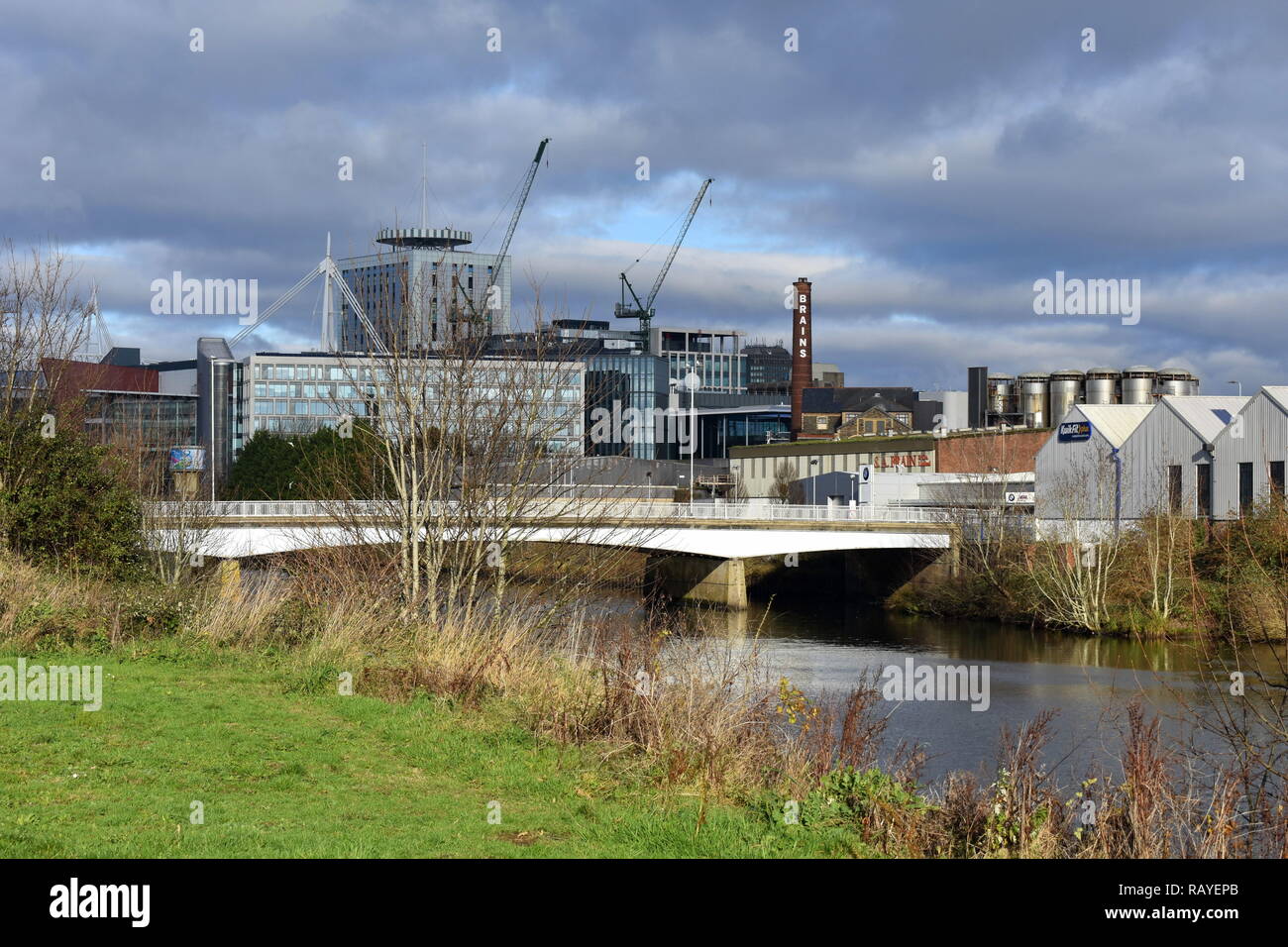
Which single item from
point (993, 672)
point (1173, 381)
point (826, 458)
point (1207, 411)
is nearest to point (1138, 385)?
point (1173, 381)

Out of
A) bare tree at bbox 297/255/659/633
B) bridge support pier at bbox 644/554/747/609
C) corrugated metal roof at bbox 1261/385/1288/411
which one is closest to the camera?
bare tree at bbox 297/255/659/633

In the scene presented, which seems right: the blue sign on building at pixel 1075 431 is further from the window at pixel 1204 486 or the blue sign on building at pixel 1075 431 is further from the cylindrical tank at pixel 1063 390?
the cylindrical tank at pixel 1063 390

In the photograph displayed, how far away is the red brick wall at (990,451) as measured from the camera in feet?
263

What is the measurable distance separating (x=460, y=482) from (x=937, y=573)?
37747 millimetres

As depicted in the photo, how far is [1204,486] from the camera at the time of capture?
5303 centimetres

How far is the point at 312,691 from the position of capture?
1465 cm

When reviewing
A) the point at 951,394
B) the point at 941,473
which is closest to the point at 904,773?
the point at 941,473

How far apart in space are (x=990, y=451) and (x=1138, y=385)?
17.6 m

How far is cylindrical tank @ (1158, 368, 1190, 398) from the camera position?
87.8 m

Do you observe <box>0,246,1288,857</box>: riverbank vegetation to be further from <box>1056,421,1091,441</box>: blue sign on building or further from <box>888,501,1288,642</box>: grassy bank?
<box>1056,421,1091,441</box>: blue sign on building

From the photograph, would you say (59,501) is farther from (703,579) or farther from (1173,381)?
(1173,381)

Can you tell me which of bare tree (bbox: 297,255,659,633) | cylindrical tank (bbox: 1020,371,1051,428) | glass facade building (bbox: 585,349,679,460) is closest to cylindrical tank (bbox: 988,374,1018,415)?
cylindrical tank (bbox: 1020,371,1051,428)

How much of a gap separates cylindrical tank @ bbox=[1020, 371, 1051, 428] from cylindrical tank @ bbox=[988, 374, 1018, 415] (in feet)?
8.11
